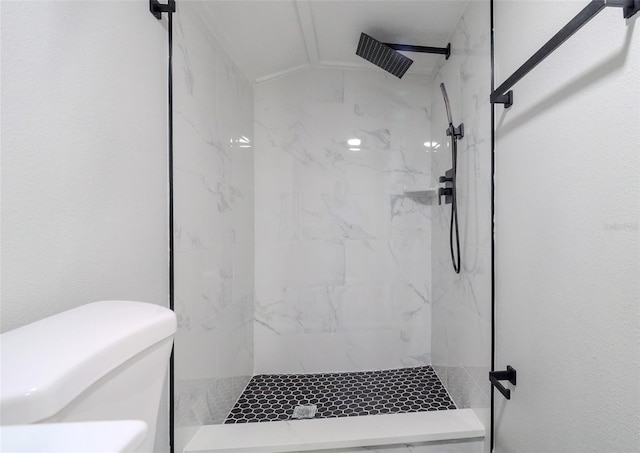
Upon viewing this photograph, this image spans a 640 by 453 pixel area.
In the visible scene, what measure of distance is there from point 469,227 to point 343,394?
1.15 metres

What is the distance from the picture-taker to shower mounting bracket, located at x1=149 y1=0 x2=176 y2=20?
3.41 feet

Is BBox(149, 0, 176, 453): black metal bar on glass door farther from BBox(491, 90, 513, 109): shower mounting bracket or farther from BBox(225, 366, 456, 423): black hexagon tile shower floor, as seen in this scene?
BBox(491, 90, 513, 109): shower mounting bracket

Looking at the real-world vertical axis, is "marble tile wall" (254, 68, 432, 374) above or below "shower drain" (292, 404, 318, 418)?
above

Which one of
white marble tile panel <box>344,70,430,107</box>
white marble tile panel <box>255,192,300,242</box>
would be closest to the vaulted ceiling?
white marble tile panel <box>344,70,430,107</box>

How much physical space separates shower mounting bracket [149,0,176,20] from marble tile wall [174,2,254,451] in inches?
4.2

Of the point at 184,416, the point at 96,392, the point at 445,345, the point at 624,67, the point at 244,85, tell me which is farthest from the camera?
the point at 244,85

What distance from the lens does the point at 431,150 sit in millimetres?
2039

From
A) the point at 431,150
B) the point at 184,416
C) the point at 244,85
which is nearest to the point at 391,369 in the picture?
the point at 184,416

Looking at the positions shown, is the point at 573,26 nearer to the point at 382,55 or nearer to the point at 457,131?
A: the point at 457,131

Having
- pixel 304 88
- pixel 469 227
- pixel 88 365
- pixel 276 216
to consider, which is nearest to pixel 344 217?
pixel 276 216

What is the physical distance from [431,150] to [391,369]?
4.96 feet

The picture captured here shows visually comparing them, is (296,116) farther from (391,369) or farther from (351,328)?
(391,369)

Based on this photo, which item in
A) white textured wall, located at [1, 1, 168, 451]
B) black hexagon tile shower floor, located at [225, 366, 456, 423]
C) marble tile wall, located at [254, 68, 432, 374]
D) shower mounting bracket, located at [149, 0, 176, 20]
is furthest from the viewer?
marble tile wall, located at [254, 68, 432, 374]

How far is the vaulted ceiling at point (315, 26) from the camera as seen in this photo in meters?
1.43
